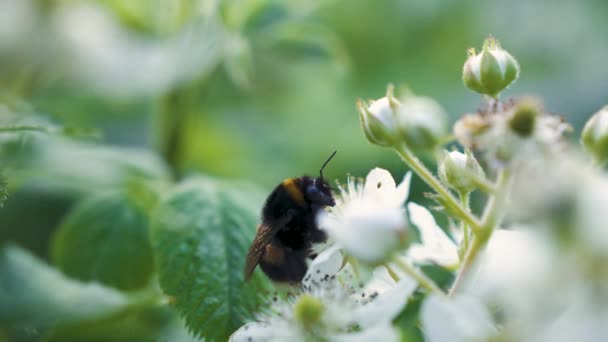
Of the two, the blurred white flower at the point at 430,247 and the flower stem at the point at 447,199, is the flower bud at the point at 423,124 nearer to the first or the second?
the flower stem at the point at 447,199

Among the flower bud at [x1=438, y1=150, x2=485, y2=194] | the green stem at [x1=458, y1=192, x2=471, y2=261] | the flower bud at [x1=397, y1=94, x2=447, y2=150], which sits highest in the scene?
the flower bud at [x1=397, y1=94, x2=447, y2=150]

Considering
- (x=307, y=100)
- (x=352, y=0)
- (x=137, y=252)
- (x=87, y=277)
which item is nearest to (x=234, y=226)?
(x=137, y=252)

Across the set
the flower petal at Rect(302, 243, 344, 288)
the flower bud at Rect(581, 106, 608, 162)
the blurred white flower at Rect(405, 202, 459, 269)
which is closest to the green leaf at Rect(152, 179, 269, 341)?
the flower petal at Rect(302, 243, 344, 288)

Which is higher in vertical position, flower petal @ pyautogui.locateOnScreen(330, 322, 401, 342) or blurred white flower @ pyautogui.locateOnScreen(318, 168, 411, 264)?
blurred white flower @ pyautogui.locateOnScreen(318, 168, 411, 264)

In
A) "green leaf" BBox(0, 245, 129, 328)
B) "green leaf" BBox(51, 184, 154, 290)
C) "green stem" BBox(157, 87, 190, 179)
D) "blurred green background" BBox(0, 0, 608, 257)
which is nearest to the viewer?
"green leaf" BBox(0, 245, 129, 328)

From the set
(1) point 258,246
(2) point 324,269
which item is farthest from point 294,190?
(2) point 324,269

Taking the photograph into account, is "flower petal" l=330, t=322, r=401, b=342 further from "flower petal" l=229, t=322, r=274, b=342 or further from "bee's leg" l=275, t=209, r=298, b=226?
"bee's leg" l=275, t=209, r=298, b=226

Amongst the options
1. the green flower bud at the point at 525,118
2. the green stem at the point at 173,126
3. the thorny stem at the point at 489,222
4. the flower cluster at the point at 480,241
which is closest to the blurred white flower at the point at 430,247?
the flower cluster at the point at 480,241

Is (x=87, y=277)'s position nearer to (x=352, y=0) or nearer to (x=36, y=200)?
(x=36, y=200)
